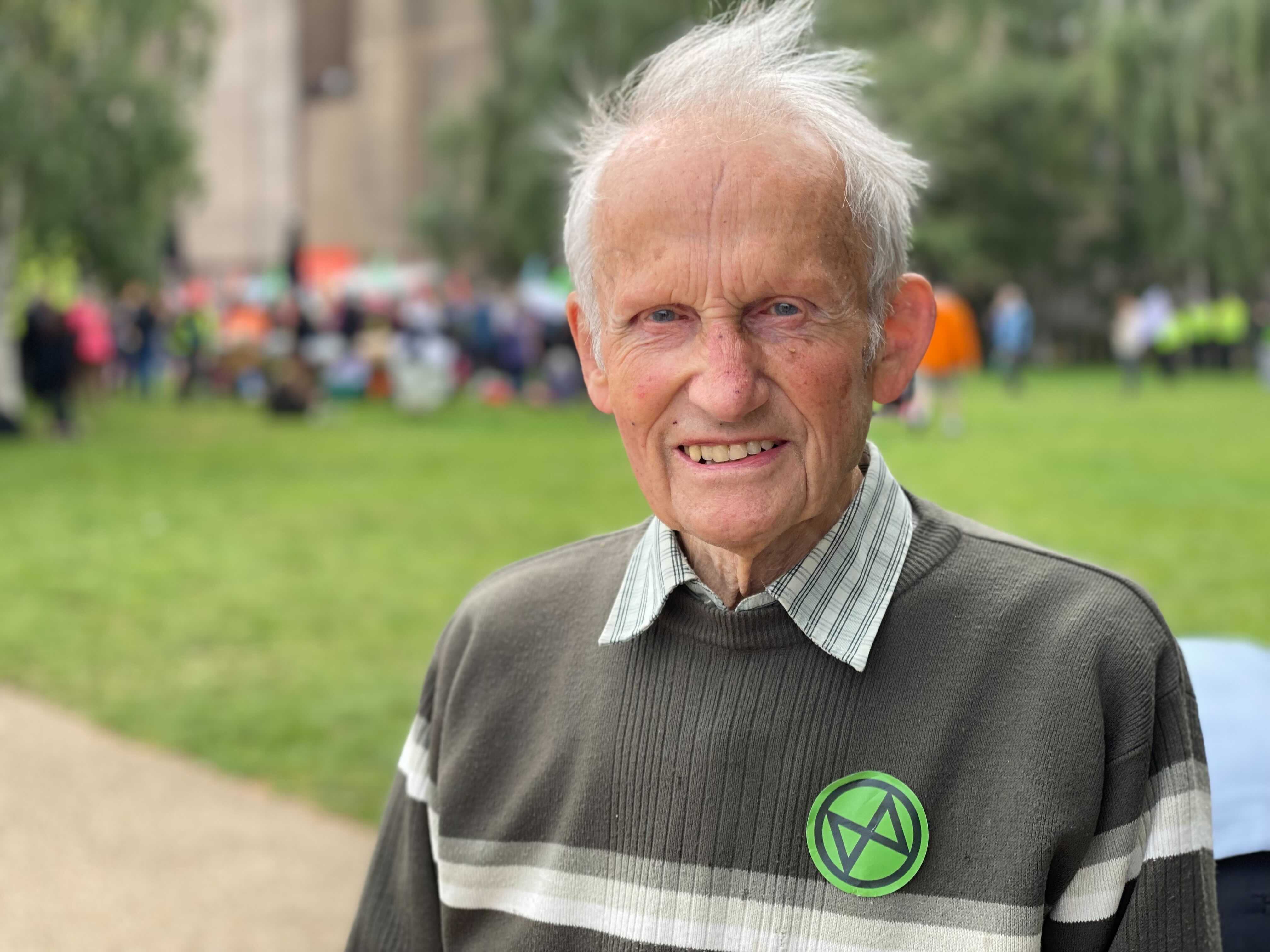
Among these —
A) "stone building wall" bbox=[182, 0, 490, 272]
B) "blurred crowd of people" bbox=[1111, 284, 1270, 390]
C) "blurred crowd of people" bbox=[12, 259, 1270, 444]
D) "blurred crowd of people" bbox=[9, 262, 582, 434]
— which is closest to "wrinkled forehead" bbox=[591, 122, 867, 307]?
"blurred crowd of people" bbox=[12, 259, 1270, 444]

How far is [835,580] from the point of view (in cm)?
165

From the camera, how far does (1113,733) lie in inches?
59.8

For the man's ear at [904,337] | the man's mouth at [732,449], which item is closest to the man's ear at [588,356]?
the man's mouth at [732,449]

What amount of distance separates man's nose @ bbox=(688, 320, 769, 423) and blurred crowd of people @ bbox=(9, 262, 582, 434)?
17.9 metres

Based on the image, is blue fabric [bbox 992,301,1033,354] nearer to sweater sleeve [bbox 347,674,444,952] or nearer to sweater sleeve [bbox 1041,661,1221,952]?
sweater sleeve [bbox 347,674,444,952]

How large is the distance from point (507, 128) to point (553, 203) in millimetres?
2723

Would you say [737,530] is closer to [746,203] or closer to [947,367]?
[746,203]

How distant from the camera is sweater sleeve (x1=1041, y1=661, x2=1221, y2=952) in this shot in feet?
4.93

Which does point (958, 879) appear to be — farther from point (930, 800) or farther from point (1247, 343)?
point (1247, 343)

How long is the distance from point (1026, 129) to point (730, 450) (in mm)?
37697

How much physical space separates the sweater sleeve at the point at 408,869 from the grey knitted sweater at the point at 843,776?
0.01 meters

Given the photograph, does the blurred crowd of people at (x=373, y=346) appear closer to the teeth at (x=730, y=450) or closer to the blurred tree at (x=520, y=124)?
the blurred tree at (x=520, y=124)

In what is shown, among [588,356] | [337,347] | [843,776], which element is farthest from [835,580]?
[337,347]

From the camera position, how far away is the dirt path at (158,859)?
13.6ft
